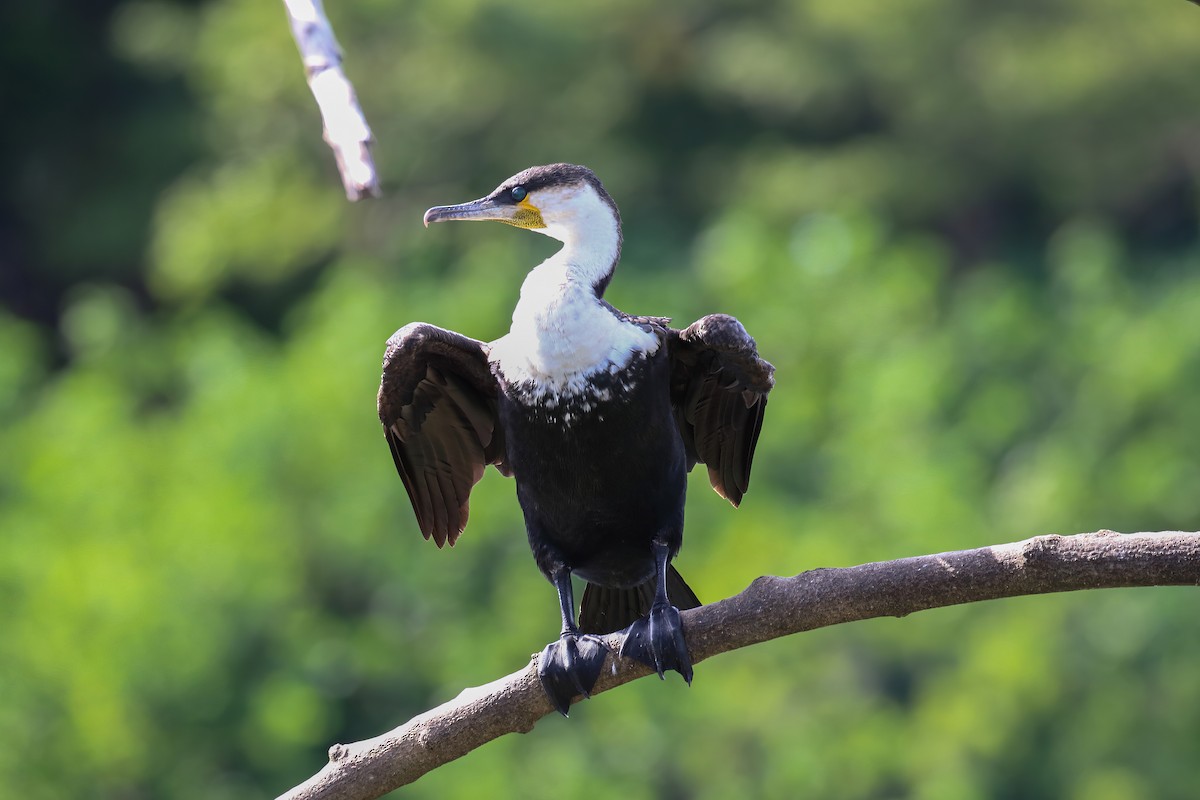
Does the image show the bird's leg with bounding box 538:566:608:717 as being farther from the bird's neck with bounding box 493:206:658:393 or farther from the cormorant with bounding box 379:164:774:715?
the bird's neck with bounding box 493:206:658:393

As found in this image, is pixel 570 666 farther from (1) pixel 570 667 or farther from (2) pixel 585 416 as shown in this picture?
(2) pixel 585 416

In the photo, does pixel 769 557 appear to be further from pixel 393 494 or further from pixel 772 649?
pixel 393 494

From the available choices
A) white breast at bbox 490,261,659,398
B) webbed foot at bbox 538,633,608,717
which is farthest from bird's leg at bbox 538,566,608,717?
white breast at bbox 490,261,659,398

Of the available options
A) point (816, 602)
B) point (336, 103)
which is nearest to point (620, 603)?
point (816, 602)

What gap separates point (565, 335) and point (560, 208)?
339 mm

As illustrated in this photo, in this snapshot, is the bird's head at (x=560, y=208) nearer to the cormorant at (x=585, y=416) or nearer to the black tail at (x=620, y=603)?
the cormorant at (x=585, y=416)

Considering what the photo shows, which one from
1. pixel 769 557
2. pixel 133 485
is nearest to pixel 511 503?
pixel 769 557

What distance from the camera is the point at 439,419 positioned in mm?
3449

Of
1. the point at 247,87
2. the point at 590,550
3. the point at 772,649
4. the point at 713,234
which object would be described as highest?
the point at 247,87

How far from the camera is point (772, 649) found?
372 inches

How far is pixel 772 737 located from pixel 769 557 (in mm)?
912

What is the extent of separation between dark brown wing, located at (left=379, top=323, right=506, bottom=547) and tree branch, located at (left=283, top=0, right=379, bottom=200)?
121 cm

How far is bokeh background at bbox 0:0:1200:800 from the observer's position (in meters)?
8.91

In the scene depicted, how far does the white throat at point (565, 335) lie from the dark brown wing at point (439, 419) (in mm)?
143
